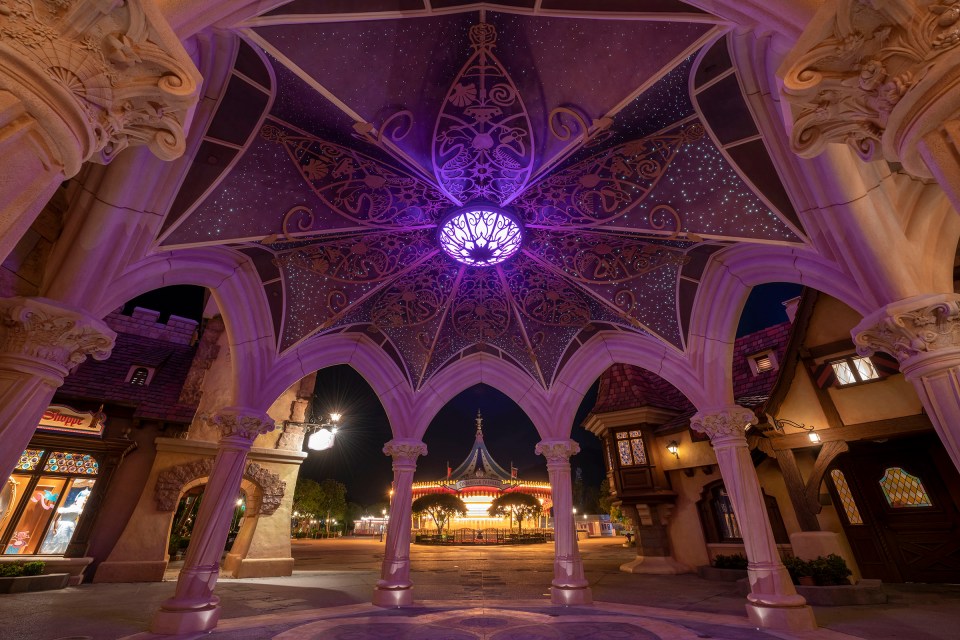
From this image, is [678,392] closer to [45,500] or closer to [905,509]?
[905,509]

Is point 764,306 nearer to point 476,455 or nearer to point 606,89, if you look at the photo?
point 606,89

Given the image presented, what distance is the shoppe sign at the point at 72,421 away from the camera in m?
10.0

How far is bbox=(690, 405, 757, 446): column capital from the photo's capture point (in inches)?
259

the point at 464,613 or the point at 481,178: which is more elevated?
the point at 481,178

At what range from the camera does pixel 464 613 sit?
6.45 m

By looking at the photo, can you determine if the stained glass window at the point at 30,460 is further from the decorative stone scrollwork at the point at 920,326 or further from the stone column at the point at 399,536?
the decorative stone scrollwork at the point at 920,326

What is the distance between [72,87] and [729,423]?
793 cm

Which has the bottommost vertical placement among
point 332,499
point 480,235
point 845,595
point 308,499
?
point 845,595

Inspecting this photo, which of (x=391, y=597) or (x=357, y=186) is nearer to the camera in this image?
(x=357, y=186)

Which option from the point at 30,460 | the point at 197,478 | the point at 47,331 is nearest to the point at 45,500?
the point at 30,460

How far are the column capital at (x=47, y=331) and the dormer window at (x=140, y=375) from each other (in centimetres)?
948

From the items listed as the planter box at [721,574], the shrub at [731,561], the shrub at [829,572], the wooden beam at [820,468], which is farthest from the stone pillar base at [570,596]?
the shrub at [731,561]

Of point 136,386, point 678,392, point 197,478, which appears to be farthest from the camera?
point 678,392

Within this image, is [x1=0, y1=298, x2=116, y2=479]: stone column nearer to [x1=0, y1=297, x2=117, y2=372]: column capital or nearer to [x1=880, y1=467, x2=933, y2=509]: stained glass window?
[x1=0, y1=297, x2=117, y2=372]: column capital
